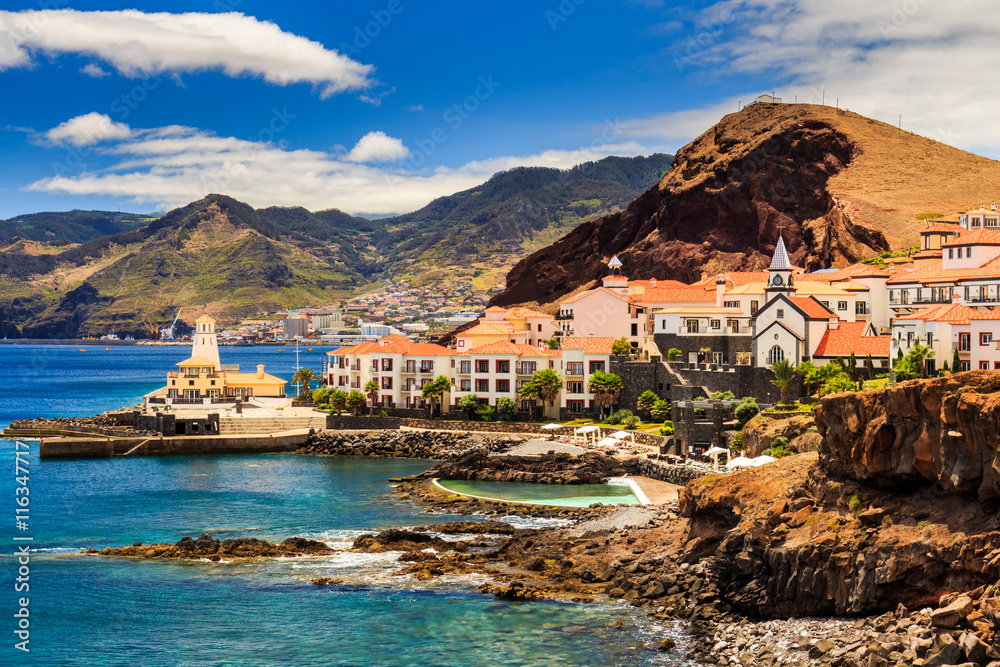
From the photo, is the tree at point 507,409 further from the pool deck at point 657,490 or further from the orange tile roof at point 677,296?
the pool deck at point 657,490

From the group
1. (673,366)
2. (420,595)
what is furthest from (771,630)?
(673,366)

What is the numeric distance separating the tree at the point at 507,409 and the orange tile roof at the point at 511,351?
4.84m

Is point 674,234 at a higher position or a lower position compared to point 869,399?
higher

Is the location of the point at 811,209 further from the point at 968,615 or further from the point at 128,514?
the point at 968,615

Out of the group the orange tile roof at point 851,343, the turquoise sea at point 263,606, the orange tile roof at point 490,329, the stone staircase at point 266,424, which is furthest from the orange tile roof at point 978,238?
the stone staircase at point 266,424

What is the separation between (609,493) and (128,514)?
92.2 feet

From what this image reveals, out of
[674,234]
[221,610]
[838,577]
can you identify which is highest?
[674,234]

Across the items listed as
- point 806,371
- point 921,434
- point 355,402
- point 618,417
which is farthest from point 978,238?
point 355,402

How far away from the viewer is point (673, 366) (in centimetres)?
7712

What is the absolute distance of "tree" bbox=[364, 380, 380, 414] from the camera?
90.2 m

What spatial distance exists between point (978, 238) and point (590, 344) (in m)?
32.0

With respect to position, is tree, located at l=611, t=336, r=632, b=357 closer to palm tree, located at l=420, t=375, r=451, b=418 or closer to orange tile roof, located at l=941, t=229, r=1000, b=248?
palm tree, located at l=420, t=375, r=451, b=418

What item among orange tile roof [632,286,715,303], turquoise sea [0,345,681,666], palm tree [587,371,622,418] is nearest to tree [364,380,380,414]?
palm tree [587,371,622,418]

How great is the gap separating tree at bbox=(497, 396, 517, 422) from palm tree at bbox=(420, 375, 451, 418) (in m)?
6.35
